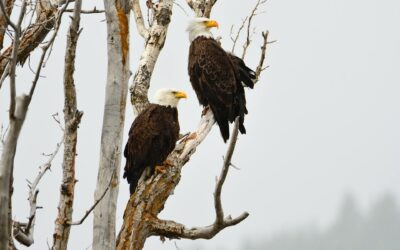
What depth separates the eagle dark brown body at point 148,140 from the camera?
271 inches

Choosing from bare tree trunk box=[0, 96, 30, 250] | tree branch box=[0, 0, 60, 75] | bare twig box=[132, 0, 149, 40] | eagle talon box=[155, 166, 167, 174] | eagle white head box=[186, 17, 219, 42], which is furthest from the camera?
eagle white head box=[186, 17, 219, 42]

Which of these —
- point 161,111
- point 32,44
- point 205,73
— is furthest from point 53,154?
point 205,73

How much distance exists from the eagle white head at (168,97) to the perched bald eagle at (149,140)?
0.33ft

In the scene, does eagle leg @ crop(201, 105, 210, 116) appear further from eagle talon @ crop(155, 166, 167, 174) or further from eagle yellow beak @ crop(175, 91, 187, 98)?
eagle talon @ crop(155, 166, 167, 174)

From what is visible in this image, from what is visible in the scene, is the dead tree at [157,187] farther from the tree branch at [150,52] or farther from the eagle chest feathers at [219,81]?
the eagle chest feathers at [219,81]

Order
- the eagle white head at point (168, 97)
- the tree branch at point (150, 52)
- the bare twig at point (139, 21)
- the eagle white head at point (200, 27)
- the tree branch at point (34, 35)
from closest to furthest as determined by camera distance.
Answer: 1. the tree branch at point (34, 35)
2. the tree branch at point (150, 52)
3. the bare twig at point (139, 21)
4. the eagle white head at point (168, 97)
5. the eagle white head at point (200, 27)

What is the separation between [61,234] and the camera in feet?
14.7

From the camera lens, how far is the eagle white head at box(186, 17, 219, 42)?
26.6 feet

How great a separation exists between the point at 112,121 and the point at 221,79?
368cm

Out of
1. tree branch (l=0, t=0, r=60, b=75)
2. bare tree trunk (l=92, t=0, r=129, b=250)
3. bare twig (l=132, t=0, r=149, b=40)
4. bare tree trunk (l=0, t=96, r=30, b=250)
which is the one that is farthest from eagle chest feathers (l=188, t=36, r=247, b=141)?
bare tree trunk (l=0, t=96, r=30, b=250)

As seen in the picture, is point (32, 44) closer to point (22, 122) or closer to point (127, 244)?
point (127, 244)

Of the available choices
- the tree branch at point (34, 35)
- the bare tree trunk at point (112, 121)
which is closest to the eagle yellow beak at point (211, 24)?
the tree branch at point (34, 35)

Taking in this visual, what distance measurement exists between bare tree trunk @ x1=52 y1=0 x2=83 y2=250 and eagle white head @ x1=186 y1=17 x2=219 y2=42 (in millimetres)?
3695

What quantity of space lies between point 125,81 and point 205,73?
364 centimetres
